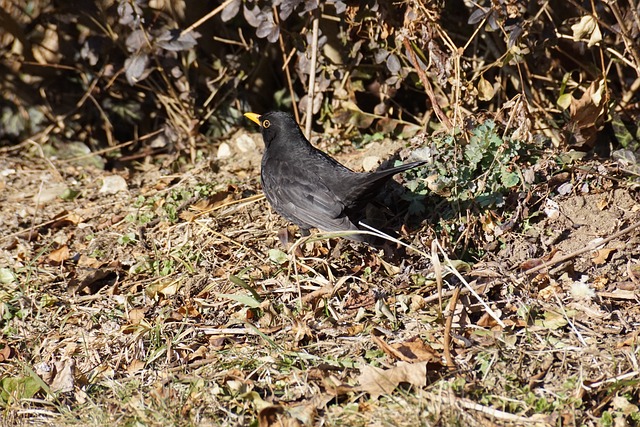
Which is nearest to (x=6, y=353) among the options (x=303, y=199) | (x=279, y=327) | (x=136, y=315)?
(x=136, y=315)

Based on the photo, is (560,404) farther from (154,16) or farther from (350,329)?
(154,16)

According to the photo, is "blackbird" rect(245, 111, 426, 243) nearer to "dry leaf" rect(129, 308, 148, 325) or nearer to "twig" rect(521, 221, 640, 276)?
"twig" rect(521, 221, 640, 276)

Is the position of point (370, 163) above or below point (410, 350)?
above

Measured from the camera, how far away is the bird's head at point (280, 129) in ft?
17.4

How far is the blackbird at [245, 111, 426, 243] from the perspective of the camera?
4.54 metres

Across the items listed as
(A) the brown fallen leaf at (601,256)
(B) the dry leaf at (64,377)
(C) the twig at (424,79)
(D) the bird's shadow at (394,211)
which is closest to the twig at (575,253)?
(A) the brown fallen leaf at (601,256)

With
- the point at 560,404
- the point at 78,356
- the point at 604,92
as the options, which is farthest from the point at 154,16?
the point at 560,404

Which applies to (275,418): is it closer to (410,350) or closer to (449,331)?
(410,350)

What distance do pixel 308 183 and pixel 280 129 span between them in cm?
65

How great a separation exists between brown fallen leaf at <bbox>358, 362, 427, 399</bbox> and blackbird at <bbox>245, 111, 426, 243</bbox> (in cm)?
101

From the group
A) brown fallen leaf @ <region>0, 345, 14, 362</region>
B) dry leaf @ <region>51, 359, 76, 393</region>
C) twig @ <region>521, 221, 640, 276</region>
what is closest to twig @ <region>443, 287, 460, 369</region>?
Result: twig @ <region>521, 221, 640, 276</region>

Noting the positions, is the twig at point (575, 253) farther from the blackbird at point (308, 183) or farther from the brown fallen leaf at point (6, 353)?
the brown fallen leaf at point (6, 353)

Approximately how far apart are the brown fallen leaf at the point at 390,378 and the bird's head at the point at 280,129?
7.06 ft

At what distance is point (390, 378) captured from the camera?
350 centimetres
